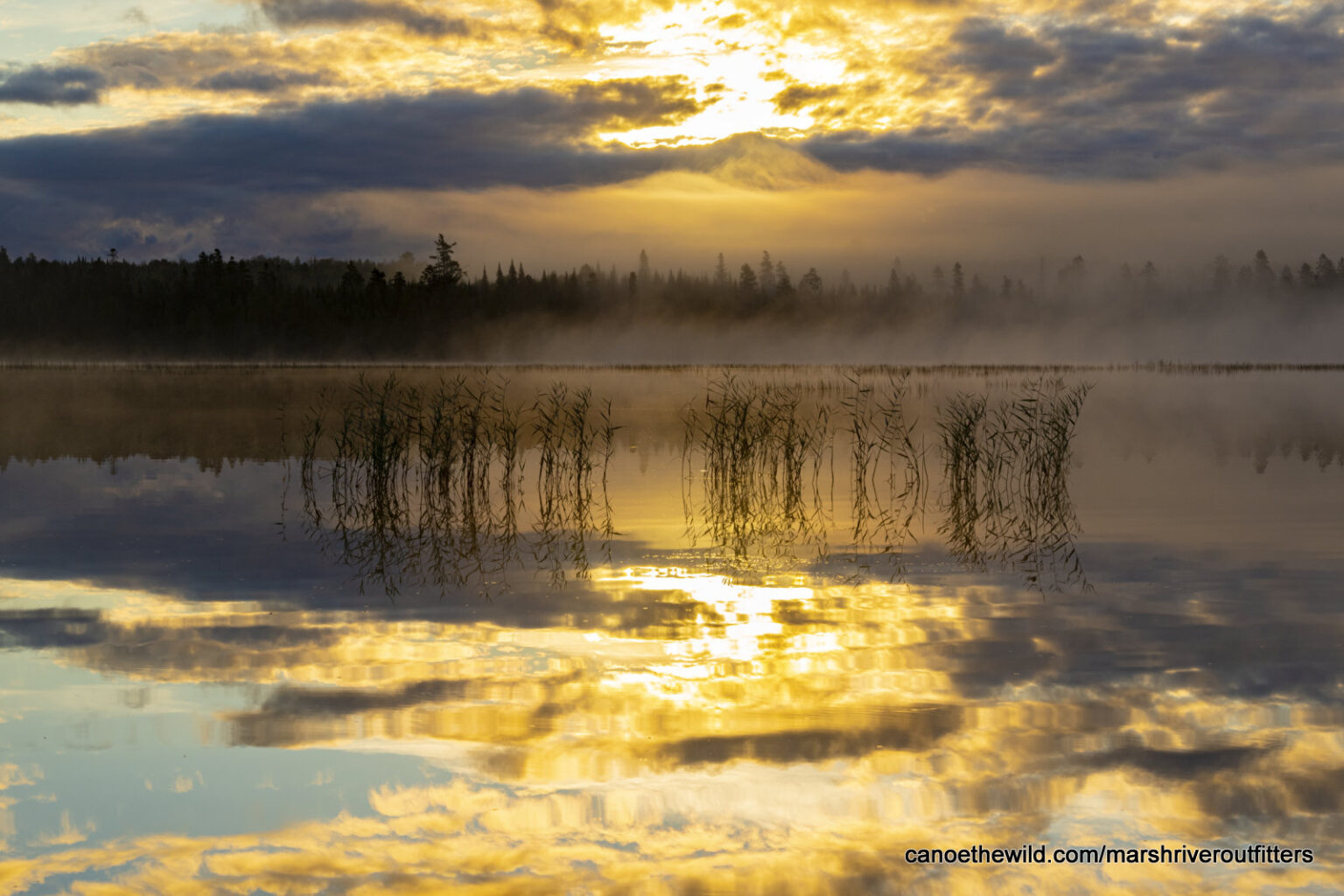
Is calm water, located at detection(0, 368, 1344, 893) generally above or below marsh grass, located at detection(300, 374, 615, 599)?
below

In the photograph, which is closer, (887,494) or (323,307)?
(887,494)

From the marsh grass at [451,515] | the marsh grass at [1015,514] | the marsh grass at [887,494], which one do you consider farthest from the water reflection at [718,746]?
the marsh grass at [887,494]

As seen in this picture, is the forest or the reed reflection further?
the forest

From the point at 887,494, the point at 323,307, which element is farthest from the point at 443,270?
the point at 887,494

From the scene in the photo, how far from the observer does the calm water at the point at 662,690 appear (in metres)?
5.95

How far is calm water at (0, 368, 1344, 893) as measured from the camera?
5.95m

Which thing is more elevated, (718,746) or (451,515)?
(451,515)

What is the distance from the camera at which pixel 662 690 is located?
848cm

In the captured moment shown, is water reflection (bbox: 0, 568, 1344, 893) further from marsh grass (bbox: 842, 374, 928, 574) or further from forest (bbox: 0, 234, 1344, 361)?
forest (bbox: 0, 234, 1344, 361)

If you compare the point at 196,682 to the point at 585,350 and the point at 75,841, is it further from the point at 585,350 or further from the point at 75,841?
the point at 585,350

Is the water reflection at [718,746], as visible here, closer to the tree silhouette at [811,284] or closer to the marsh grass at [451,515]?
the marsh grass at [451,515]

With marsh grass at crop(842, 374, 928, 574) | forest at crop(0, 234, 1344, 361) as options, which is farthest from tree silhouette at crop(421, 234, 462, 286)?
marsh grass at crop(842, 374, 928, 574)

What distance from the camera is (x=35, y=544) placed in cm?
1495

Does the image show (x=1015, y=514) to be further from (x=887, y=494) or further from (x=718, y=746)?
(x=718, y=746)
